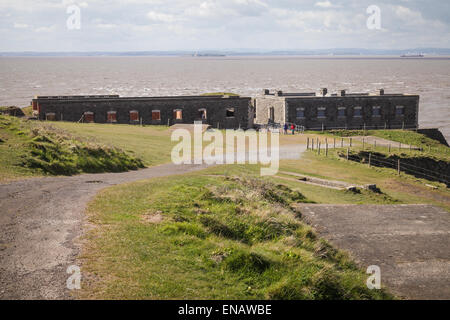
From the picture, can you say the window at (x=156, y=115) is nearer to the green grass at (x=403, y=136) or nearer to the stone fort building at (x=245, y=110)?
the stone fort building at (x=245, y=110)

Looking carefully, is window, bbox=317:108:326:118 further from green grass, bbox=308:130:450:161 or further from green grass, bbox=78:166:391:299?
green grass, bbox=78:166:391:299

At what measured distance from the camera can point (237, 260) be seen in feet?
37.5

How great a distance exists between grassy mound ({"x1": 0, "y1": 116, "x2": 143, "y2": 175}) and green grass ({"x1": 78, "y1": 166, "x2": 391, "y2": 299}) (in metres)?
4.96

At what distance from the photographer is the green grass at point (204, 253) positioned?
1009 cm

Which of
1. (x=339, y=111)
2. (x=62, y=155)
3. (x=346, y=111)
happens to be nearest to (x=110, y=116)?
(x=339, y=111)

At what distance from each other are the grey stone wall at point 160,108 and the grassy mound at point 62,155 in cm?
2151

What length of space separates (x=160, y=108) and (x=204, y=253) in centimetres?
4226

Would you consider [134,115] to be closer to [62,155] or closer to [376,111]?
[376,111]

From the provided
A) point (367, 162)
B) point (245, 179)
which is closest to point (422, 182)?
point (367, 162)

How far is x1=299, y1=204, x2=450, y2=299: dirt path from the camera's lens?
1373cm

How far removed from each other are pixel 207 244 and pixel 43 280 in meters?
4.10

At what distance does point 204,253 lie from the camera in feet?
38.5

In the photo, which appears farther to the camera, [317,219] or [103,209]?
[317,219]
